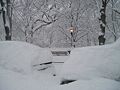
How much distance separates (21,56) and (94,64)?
3359mm

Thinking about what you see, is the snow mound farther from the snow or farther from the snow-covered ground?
the snow

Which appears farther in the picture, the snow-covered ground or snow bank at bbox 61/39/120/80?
snow bank at bbox 61/39/120/80

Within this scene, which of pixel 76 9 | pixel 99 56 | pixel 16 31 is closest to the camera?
pixel 99 56

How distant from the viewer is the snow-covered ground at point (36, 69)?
538 centimetres

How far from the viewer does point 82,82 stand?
5.47 meters

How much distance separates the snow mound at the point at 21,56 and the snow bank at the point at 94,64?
2.02m

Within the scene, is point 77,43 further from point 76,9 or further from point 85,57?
point 85,57

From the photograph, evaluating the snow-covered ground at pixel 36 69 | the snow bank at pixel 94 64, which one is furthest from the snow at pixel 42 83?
the snow bank at pixel 94 64

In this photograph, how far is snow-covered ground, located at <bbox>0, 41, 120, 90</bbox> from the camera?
5383 mm

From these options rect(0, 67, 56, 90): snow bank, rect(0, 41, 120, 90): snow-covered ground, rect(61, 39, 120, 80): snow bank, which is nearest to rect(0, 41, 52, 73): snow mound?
rect(0, 41, 120, 90): snow-covered ground

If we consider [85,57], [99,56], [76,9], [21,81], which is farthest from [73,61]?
[76,9]

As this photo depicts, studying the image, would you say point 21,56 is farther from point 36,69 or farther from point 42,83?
point 42,83

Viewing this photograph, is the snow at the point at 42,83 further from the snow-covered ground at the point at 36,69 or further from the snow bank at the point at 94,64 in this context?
the snow bank at the point at 94,64

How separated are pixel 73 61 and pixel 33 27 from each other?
21022mm
